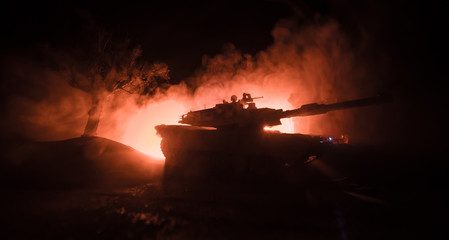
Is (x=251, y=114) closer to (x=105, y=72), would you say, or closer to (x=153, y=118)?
(x=105, y=72)

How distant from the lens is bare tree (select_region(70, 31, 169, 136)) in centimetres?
1032

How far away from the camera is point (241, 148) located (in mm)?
5520

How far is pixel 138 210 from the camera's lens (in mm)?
3199

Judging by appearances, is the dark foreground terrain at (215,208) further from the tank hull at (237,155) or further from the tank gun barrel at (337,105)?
the tank gun barrel at (337,105)

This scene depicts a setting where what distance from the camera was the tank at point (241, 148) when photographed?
5.19 meters

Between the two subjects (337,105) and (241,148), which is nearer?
(337,105)

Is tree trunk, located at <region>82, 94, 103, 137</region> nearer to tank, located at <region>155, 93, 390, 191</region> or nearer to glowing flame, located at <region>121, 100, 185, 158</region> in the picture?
glowing flame, located at <region>121, 100, 185, 158</region>

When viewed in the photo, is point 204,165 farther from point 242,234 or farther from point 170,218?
point 242,234

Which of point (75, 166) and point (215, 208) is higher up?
point (75, 166)

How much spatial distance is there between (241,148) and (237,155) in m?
0.27

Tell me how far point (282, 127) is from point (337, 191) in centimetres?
839

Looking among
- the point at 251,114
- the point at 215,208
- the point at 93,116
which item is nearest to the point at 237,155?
the point at 251,114

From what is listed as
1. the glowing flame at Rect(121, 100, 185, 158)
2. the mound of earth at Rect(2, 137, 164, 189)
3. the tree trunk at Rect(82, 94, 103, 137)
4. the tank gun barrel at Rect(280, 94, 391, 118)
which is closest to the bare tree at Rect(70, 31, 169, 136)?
the tree trunk at Rect(82, 94, 103, 137)

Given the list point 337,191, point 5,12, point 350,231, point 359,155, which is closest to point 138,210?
point 350,231
